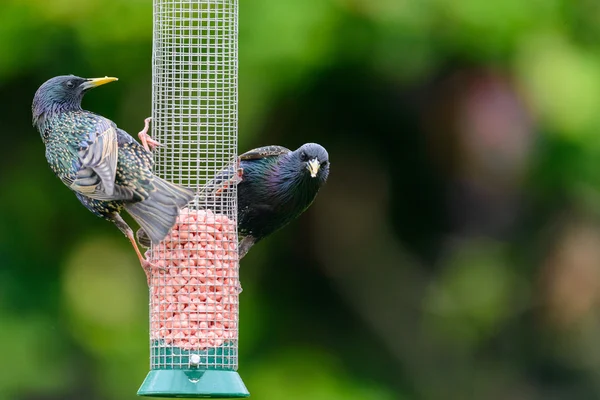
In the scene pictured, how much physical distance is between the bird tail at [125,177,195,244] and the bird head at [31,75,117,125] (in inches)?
37.5

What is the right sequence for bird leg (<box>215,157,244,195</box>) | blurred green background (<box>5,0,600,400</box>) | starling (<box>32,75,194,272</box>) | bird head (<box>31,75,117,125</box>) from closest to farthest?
starling (<box>32,75,194,272</box>) < bird leg (<box>215,157,244,195</box>) < bird head (<box>31,75,117,125</box>) < blurred green background (<box>5,0,600,400</box>)

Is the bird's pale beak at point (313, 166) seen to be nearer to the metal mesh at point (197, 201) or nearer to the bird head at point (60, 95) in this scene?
the metal mesh at point (197, 201)

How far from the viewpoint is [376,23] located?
34.2 feet

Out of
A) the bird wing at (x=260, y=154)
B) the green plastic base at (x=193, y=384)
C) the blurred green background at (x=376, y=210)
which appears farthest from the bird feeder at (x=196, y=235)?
the blurred green background at (x=376, y=210)

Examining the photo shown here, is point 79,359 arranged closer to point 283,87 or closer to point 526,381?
point 283,87

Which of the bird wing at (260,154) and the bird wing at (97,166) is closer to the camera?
the bird wing at (97,166)

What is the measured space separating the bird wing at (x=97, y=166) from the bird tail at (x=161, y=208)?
0.20 meters

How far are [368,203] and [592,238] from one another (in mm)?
1776

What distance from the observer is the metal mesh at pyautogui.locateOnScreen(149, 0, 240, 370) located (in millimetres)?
7730

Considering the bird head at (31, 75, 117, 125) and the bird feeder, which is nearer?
the bird feeder

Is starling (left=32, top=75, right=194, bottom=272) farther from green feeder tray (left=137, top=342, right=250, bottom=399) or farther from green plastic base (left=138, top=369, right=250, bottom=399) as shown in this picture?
green plastic base (left=138, top=369, right=250, bottom=399)

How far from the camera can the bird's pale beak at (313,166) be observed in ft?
27.1

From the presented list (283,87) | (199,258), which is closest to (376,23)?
(283,87)

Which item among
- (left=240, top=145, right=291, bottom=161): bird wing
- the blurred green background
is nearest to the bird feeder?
(left=240, top=145, right=291, bottom=161): bird wing
